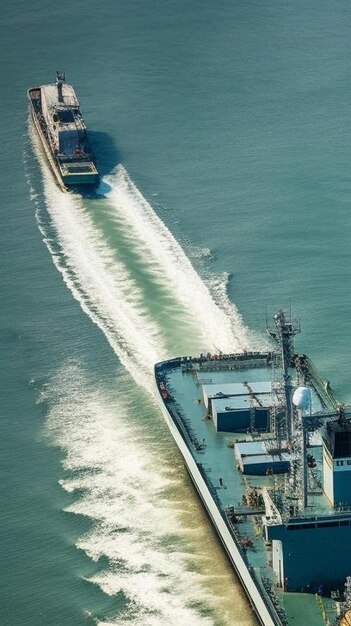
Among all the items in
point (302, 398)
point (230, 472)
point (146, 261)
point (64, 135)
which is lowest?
point (230, 472)

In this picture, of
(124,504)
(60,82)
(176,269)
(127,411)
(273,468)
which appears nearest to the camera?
(273,468)

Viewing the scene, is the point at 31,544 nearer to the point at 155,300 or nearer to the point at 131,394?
the point at 131,394

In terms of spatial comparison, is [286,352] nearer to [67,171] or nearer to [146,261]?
[146,261]

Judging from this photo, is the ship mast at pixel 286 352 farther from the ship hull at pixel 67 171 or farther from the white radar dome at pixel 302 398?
the ship hull at pixel 67 171

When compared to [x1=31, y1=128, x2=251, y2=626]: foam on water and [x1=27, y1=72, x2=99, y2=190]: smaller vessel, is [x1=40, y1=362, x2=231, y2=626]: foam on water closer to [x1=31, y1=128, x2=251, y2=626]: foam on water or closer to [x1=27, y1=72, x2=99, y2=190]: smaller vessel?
[x1=31, y1=128, x2=251, y2=626]: foam on water

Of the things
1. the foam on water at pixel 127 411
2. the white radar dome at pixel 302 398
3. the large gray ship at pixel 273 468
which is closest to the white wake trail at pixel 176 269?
the foam on water at pixel 127 411

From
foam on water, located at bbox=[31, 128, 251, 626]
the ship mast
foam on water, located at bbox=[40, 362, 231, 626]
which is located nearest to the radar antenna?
foam on water, located at bbox=[31, 128, 251, 626]

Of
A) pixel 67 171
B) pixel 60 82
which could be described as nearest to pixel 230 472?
pixel 67 171
